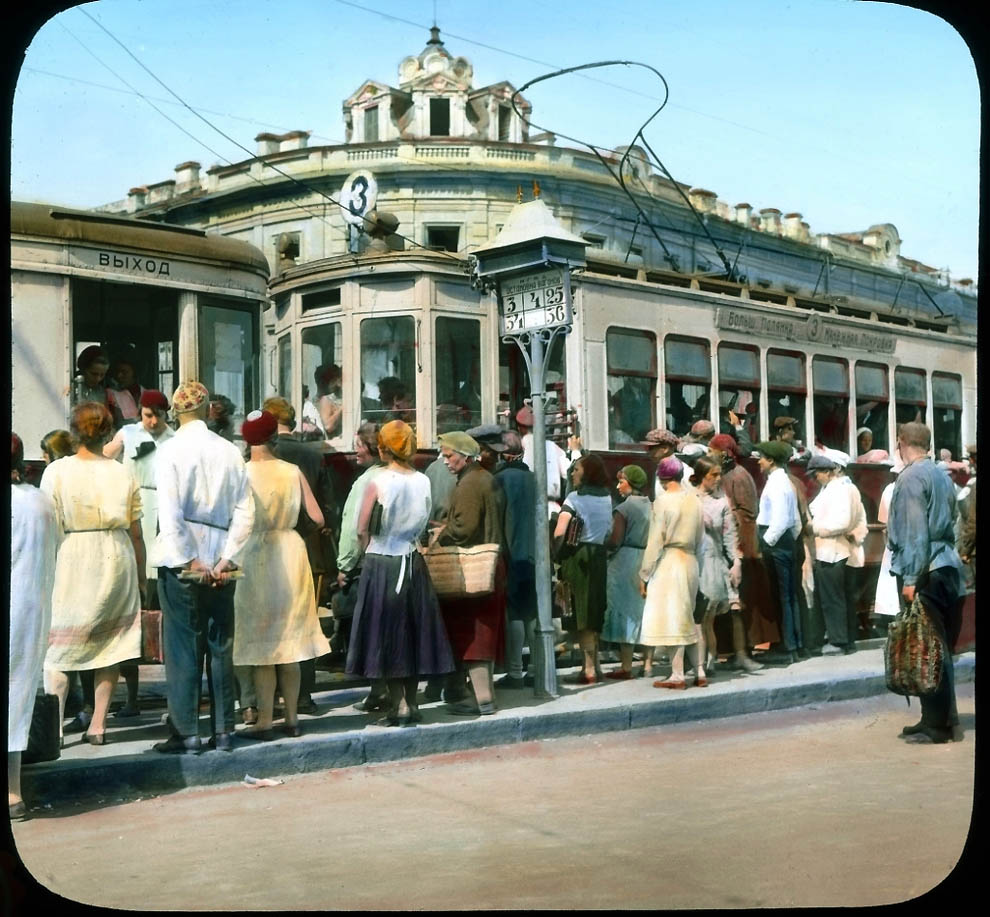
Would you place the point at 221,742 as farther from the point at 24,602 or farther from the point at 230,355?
the point at 230,355

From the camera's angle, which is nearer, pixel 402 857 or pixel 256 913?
pixel 256 913

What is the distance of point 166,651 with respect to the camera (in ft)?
17.5

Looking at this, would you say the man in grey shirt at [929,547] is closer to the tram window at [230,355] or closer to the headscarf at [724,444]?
the headscarf at [724,444]

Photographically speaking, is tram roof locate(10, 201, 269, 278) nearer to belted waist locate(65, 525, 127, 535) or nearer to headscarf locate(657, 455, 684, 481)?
belted waist locate(65, 525, 127, 535)

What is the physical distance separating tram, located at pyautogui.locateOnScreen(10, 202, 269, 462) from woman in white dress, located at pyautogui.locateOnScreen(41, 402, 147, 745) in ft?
0.54

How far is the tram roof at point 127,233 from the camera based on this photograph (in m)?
5.18

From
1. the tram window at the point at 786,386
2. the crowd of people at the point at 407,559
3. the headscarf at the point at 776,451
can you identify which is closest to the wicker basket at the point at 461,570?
the crowd of people at the point at 407,559

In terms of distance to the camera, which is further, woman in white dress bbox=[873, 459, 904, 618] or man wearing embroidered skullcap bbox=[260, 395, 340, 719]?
woman in white dress bbox=[873, 459, 904, 618]

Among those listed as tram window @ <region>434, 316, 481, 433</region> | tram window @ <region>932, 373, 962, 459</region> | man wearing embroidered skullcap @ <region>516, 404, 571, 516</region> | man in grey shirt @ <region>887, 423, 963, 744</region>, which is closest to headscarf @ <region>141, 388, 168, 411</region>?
tram window @ <region>434, 316, 481, 433</region>

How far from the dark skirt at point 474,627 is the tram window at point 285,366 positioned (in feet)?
4.23

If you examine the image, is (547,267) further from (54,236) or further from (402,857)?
(402,857)

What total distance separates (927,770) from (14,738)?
3.45m

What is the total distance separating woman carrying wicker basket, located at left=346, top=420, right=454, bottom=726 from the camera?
6.11 meters

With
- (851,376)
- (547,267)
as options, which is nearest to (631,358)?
(547,267)
